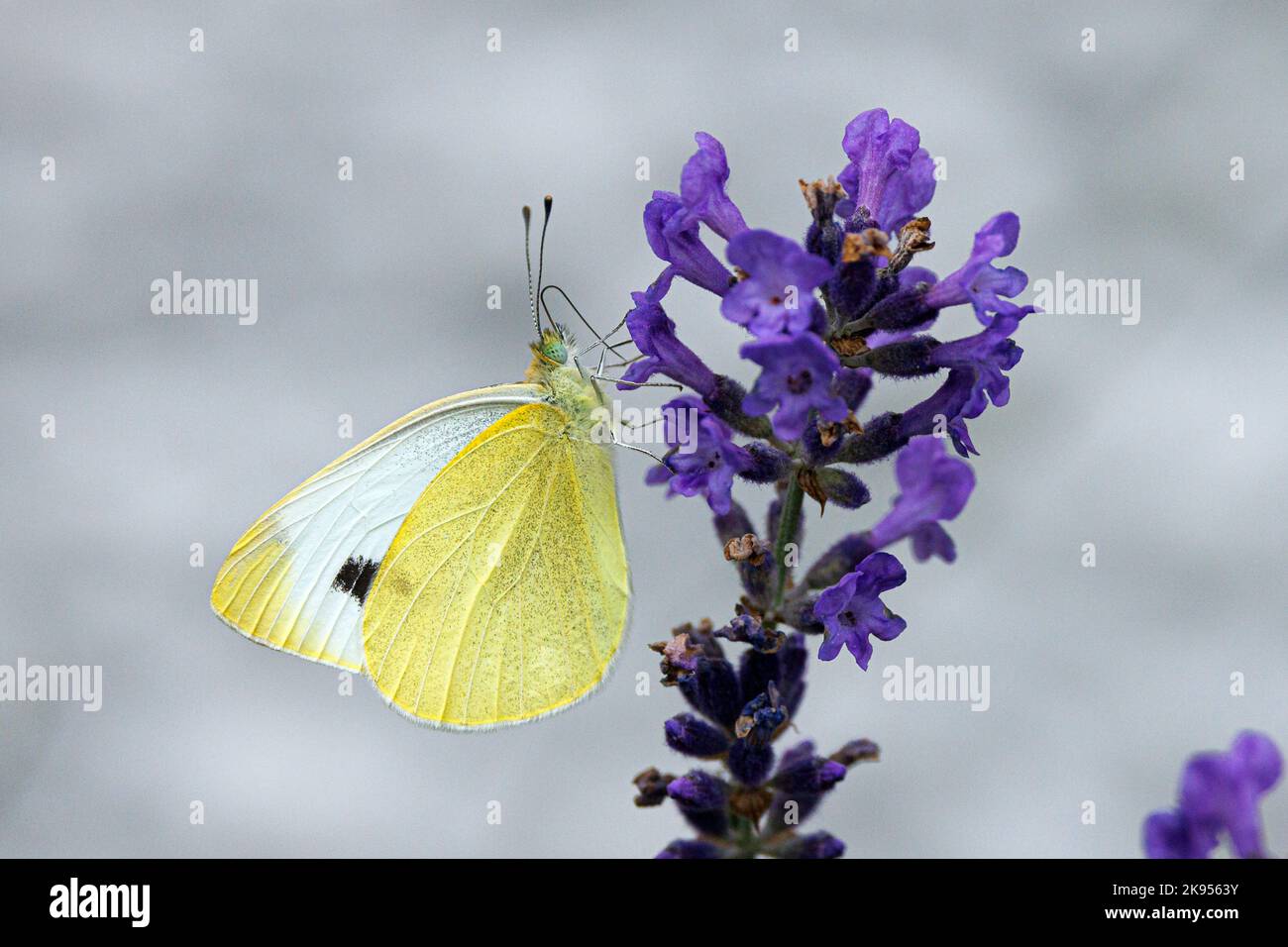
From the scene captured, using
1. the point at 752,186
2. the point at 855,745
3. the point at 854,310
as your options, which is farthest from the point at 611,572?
the point at 752,186

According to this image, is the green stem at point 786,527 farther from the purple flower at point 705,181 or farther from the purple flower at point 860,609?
the purple flower at point 705,181

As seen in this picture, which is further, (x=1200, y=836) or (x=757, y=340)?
(x=757, y=340)

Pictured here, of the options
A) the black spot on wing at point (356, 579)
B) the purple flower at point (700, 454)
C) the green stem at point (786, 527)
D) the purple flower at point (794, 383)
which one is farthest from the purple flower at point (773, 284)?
the black spot on wing at point (356, 579)

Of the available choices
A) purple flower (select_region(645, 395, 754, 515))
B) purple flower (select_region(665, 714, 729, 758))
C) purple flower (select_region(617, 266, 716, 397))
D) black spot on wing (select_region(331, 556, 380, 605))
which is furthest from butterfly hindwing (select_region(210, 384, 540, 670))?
purple flower (select_region(665, 714, 729, 758))

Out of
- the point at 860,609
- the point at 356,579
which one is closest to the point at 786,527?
the point at 860,609
